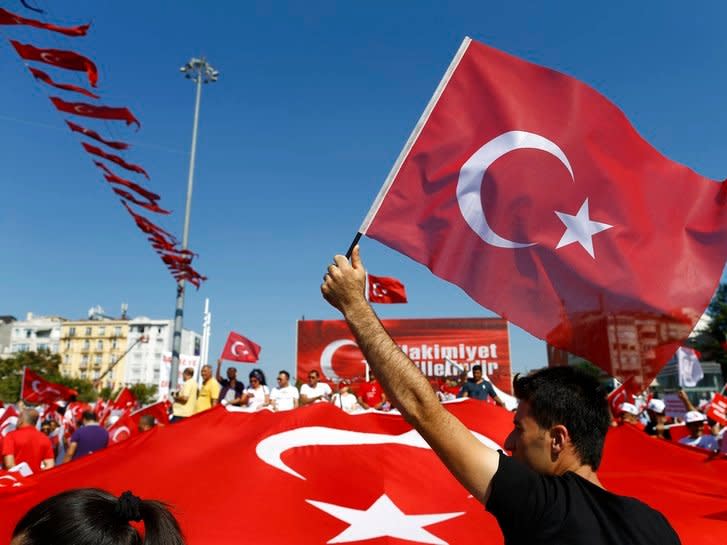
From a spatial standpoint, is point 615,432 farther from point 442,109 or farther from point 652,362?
point 442,109

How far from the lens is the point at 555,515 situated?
5.60 feet

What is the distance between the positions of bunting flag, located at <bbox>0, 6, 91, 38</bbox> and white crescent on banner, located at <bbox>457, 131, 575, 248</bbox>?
463cm

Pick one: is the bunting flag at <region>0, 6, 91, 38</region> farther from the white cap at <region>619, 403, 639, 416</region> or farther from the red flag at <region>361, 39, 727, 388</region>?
the white cap at <region>619, 403, 639, 416</region>

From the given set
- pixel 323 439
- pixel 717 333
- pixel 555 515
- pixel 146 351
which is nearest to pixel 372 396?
pixel 323 439

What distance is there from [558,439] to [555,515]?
0.36 meters

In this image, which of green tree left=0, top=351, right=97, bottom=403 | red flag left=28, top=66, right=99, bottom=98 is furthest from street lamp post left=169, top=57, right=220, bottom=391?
green tree left=0, top=351, right=97, bottom=403

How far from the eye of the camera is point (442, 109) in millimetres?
3688

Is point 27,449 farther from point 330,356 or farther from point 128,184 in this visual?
point 330,356

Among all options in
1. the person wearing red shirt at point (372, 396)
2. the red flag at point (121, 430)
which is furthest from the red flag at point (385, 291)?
the red flag at point (121, 430)

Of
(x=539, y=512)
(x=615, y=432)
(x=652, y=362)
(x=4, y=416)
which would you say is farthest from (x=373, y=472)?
(x=4, y=416)

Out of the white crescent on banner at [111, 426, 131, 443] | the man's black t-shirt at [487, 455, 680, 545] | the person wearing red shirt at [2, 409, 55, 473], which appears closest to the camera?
the man's black t-shirt at [487, 455, 680, 545]

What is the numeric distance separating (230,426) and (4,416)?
9.02 m

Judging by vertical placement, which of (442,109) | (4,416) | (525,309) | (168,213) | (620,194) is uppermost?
(168,213)

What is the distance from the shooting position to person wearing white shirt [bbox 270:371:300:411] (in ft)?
37.7
